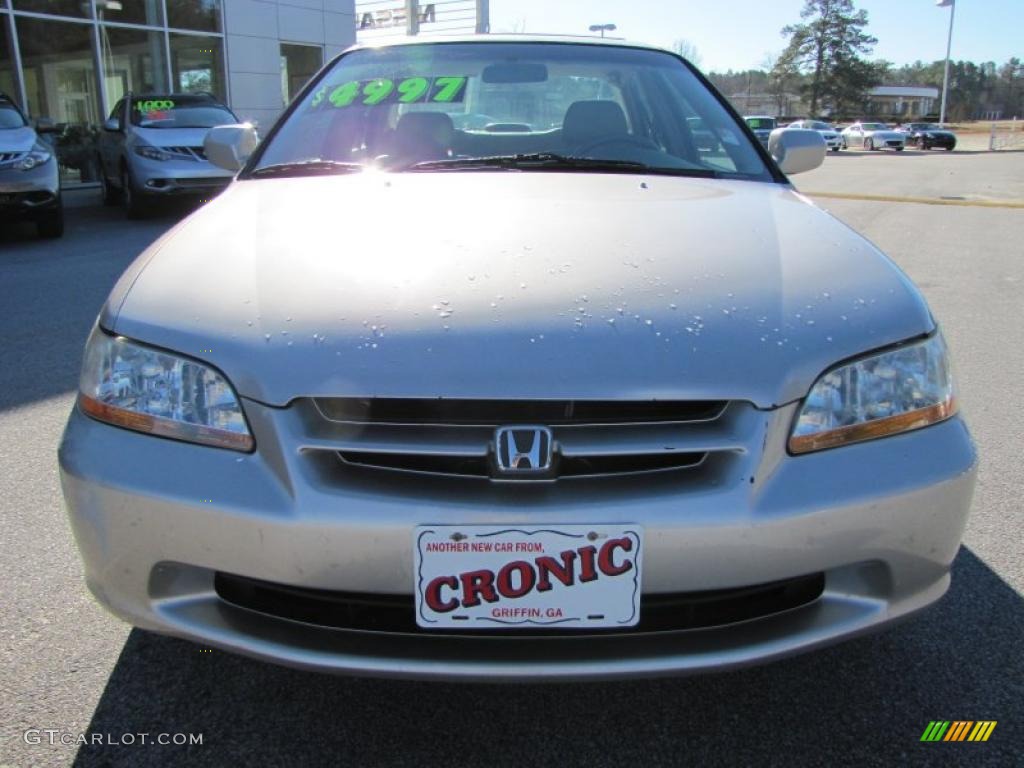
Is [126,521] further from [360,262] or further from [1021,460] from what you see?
[1021,460]

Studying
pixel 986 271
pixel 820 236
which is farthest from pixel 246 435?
pixel 986 271

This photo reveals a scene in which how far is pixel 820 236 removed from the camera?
2.00m

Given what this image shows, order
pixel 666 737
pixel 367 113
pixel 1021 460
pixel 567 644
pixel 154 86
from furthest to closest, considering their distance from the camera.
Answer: pixel 154 86 < pixel 1021 460 < pixel 367 113 < pixel 666 737 < pixel 567 644

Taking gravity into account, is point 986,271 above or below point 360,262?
below

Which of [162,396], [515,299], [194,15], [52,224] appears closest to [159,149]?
[52,224]

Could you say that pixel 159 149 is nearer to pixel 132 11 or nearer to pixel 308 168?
pixel 132 11

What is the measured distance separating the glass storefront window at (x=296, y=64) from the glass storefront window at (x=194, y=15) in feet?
6.01

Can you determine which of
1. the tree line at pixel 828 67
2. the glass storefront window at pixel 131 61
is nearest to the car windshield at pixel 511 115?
the glass storefront window at pixel 131 61

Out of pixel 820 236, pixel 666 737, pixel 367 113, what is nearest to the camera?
pixel 666 737

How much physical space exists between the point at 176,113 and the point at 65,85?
5.05 m

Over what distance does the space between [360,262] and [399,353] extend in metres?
0.33

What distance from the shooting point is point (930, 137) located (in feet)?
130

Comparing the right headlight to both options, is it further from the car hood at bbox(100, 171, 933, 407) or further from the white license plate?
the white license plate

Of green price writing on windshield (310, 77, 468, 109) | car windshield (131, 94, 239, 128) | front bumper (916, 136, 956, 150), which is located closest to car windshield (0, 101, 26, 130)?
car windshield (131, 94, 239, 128)
